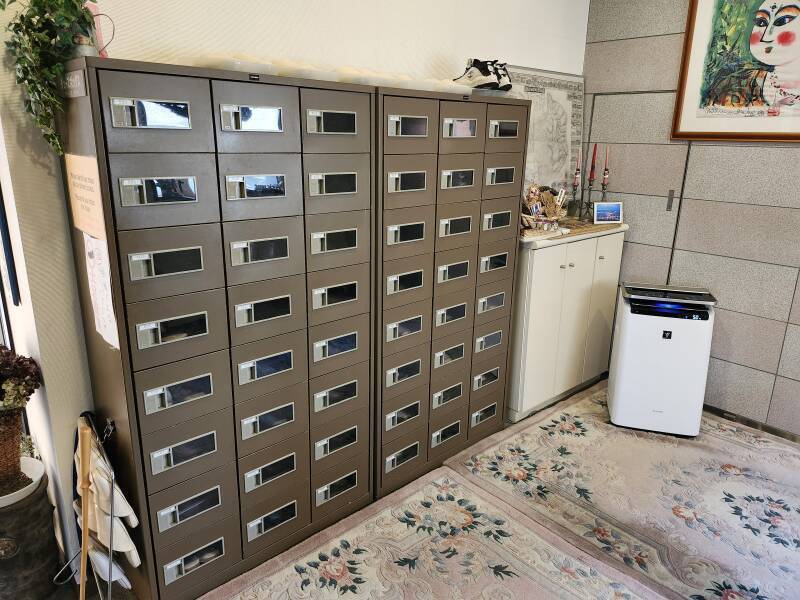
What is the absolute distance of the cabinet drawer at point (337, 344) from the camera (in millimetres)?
2084

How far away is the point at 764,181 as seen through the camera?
3.00 m

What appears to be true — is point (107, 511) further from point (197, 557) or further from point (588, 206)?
point (588, 206)

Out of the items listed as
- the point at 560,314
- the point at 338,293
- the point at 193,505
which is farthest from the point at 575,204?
the point at 193,505

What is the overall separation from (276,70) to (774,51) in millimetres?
2627

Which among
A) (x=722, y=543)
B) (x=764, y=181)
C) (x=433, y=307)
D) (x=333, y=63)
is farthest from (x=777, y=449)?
(x=333, y=63)

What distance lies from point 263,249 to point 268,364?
0.41 metres

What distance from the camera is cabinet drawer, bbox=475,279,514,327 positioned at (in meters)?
2.75

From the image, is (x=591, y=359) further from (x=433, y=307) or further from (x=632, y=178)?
(x=433, y=307)

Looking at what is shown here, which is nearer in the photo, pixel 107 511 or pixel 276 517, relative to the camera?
pixel 107 511

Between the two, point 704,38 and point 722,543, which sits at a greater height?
point 704,38

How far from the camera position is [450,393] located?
9.01 ft

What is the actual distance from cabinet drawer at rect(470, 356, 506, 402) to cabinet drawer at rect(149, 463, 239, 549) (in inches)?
53.1

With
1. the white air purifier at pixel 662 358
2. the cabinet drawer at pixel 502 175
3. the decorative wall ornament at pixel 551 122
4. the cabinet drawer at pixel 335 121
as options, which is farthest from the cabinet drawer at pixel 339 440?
the decorative wall ornament at pixel 551 122

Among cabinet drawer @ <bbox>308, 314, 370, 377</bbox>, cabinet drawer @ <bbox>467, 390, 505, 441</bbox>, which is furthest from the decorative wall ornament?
cabinet drawer @ <bbox>308, 314, 370, 377</bbox>
